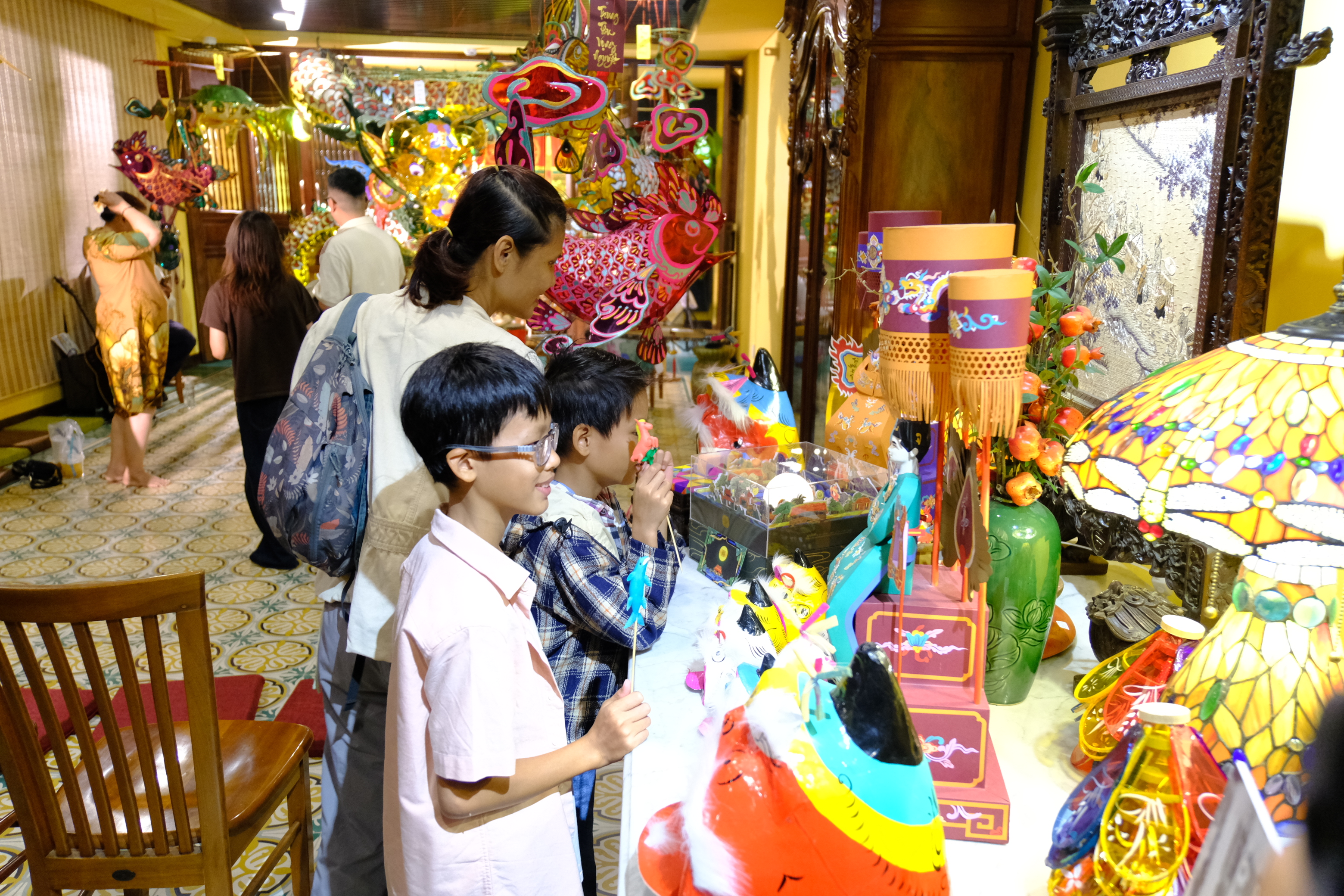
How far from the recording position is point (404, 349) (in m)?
1.41

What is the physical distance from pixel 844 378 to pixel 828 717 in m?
1.31

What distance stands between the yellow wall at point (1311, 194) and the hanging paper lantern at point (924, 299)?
0.62 m

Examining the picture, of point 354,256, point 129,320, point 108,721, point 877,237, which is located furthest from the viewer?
point 129,320

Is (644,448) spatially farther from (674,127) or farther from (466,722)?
(674,127)

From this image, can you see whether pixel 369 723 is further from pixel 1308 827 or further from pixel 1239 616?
pixel 1308 827

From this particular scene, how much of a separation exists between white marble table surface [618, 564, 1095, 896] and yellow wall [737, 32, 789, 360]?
3405mm

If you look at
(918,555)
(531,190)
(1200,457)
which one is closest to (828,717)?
(1200,457)

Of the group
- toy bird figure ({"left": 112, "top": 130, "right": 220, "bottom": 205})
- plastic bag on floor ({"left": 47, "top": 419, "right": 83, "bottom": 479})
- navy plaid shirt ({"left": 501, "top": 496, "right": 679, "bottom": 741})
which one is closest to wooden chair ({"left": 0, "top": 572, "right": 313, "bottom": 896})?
navy plaid shirt ({"left": 501, "top": 496, "right": 679, "bottom": 741})

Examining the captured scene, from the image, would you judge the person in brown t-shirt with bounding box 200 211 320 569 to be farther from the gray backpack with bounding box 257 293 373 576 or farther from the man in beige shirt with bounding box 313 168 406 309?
the gray backpack with bounding box 257 293 373 576

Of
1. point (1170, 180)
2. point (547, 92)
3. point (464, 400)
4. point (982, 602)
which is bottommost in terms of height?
point (982, 602)

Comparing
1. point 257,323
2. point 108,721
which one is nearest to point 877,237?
point 108,721

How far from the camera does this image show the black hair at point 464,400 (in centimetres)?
111

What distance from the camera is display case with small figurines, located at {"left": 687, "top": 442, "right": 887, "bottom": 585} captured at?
5.20ft

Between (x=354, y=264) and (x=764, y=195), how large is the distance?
3.43 metres
